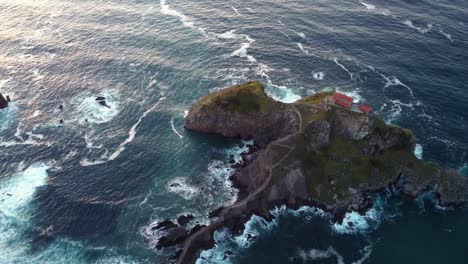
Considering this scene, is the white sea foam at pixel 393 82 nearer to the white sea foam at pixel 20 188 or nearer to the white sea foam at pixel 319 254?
the white sea foam at pixel 319 254

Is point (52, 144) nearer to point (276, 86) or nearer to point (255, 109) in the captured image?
point (255, 109)

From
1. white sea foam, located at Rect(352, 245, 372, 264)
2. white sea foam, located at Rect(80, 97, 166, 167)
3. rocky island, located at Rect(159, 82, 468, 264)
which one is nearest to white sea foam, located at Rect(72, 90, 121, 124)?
white sea foam, located at Rect(80, 97, 166, 167)

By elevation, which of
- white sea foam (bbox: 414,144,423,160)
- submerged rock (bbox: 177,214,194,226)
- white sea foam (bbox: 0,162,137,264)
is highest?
white sea foam (bbox: 414,144,423,160)

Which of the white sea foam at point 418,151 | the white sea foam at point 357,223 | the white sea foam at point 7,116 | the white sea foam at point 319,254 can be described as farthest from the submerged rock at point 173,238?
the white sea foam at point 418,151

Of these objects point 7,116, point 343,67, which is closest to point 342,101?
point 343,67

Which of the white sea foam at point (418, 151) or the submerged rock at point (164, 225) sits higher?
the white sea foam at point (418, 151)

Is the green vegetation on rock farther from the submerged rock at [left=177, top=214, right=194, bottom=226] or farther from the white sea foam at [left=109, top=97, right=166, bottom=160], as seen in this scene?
the submerged rock at [left=177, top=214, right=194, bottom=226]

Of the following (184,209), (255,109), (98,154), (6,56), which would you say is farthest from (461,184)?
(6,56)
